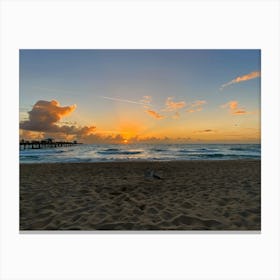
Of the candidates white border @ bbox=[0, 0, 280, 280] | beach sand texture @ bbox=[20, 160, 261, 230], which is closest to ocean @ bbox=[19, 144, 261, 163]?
beach sand texture @ bbox=[20, 160, 261, 230]

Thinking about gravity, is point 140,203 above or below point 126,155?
below

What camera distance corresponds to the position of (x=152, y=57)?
368 cm

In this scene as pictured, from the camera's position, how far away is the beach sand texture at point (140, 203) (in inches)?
101

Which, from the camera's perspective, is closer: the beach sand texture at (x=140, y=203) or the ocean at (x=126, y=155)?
the beach sand texture at (x=140, y=203)

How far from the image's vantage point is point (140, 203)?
3.09 meters

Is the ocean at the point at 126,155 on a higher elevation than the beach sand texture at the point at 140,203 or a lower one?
higher

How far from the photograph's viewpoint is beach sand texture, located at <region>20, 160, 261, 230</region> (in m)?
2.57
